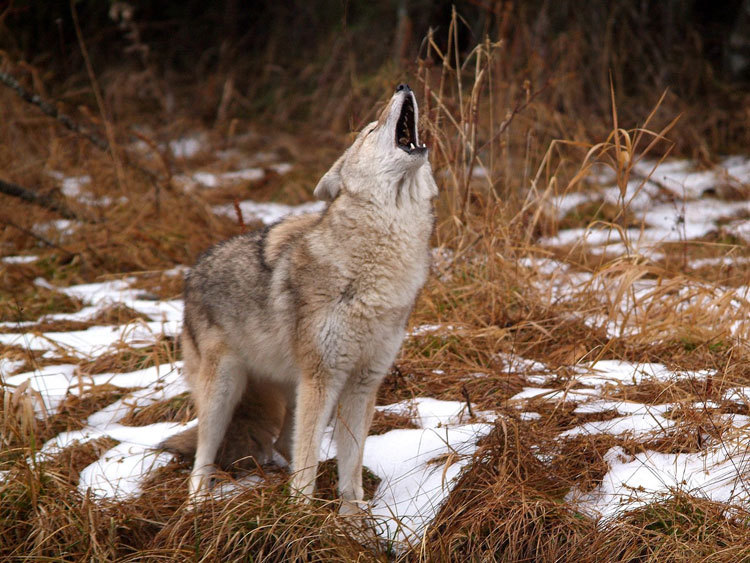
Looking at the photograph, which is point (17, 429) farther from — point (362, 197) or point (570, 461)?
point (570, 461)

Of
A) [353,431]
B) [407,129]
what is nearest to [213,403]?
[353,431]

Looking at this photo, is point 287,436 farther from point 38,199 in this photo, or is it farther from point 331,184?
point 38,199

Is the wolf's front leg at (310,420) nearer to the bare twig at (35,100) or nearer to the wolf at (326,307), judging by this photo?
the wolf at (326,307)

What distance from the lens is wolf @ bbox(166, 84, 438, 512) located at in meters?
3.28

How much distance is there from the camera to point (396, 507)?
338cm

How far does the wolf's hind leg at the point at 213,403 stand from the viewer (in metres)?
3.65

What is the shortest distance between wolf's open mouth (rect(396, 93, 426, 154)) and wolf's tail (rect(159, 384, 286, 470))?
4.92 ft

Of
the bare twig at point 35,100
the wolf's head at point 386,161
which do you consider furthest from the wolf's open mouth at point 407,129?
the bare twig at point 35,100

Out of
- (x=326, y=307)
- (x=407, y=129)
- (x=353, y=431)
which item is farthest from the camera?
(x=407, y=129)

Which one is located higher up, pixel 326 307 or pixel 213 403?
pixel 326 307

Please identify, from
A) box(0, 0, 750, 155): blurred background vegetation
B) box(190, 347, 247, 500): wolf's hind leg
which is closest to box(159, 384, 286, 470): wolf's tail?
box(190, 347, 247, 500): wolf's hind leg

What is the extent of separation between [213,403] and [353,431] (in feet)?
2.41

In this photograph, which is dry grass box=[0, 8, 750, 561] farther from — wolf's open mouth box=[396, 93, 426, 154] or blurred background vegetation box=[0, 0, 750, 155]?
blurred background vegetation box=[0, 0, 750, 155]

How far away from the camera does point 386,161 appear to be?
11.1 feet
